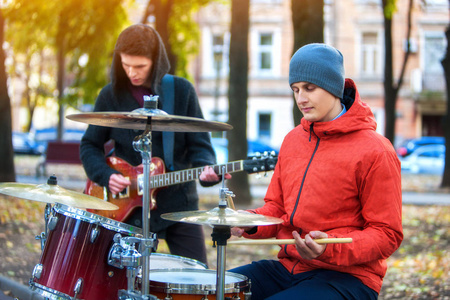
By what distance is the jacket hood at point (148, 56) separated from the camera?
13.3 feet

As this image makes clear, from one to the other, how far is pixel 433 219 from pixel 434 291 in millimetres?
5923

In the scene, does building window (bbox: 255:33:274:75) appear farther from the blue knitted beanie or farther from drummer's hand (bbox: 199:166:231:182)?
the blue knitted beanie

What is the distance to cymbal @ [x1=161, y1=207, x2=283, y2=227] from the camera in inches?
104

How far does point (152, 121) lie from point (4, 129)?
367 inches

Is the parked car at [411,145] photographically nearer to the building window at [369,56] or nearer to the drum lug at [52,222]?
the building window at [369,56]

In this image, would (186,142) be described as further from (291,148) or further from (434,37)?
(434,37)

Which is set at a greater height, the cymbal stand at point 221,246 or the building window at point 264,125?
the cymbal stand at point 221,246

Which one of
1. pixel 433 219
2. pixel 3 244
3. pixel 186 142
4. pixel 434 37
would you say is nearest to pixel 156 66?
pixel 186 142

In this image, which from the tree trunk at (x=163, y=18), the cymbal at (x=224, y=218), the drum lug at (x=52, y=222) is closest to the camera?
the cymbal at (x=224, y=218)

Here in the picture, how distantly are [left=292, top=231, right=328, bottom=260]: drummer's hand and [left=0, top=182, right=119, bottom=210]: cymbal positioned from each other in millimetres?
1110

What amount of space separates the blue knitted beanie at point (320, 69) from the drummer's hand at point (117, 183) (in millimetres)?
1500

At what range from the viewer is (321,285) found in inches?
111

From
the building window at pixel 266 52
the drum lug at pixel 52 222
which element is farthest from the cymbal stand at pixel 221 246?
the building window at pixel 266 52

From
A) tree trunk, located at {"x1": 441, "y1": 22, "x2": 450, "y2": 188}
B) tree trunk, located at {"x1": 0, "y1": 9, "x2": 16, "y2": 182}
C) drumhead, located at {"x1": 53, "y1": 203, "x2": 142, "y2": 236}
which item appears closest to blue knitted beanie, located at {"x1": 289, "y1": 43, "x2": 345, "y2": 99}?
drumhead, located at {"x1": 53, "y1": 203, "x2": 142, "y2": 236}
